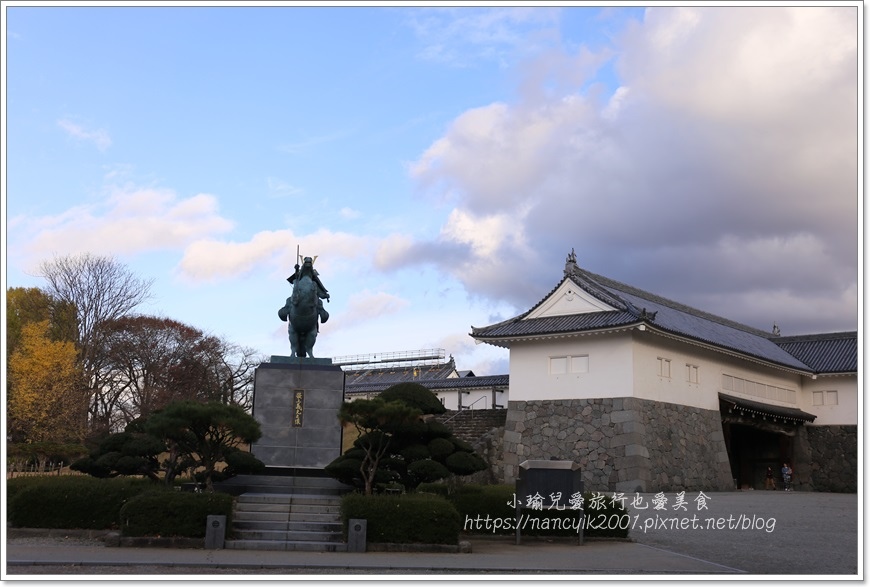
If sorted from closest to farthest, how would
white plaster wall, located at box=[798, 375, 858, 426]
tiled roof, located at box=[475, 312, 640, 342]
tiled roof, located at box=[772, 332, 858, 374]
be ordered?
1. tiled roof, located at box=[475, 312, 640, 342]
2. white plaster wall, located at box=[798, 375, 858, 426]
3. tiled roof, located at box=[772, 332, 858, 374]

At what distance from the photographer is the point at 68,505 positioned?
13328mm

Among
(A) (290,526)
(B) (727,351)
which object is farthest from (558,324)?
(A) (290,526)

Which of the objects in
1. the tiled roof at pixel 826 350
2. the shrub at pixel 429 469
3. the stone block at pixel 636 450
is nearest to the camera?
the shrub at pixel 429 469

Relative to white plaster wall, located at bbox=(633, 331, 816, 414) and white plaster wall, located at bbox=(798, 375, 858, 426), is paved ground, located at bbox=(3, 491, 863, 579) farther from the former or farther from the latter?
white plaster wall, located at bbox=(798, 375, 858, 426)

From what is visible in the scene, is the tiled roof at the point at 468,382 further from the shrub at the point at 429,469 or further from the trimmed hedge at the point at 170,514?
the trimmed hedge at the point at 170,514

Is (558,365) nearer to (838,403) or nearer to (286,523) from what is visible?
(838,403)

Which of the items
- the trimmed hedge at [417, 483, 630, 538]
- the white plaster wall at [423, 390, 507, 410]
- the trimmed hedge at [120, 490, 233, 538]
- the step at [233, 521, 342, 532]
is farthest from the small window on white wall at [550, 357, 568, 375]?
the trimmed hedge at [120, 490, 233, 538]

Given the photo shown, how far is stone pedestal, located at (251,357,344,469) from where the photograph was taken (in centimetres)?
1623

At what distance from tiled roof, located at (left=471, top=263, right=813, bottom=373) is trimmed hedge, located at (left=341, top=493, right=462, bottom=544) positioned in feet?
46.1

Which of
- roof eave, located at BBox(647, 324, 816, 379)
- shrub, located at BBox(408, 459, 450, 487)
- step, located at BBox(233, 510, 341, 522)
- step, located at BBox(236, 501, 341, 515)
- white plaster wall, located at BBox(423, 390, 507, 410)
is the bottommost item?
step, located at BBox(233, 510, 341, 522)

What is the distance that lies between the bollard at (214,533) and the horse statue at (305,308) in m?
6.25

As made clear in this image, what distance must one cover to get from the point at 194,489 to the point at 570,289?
17.4 meters

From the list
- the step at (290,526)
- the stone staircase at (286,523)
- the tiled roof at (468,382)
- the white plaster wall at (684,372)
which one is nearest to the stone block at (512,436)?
the white plaster wall at (684,372)

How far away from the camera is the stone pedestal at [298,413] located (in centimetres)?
1623
